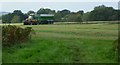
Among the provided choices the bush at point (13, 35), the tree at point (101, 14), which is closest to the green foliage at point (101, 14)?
the tree at point (101, 14)

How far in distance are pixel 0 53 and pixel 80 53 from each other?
2.85m

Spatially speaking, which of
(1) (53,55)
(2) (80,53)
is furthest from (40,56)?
(2) (80,53)

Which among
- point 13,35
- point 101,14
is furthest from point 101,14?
point 13,35

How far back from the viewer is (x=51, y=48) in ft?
41.6

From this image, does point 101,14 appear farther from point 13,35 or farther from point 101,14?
point 13,35

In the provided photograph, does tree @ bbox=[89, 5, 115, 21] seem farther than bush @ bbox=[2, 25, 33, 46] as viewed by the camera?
Yes

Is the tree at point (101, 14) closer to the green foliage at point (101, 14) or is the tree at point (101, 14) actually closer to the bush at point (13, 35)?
the green foliage at point (101, 14)

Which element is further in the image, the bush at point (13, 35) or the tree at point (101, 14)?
the tree at point (101, 14)

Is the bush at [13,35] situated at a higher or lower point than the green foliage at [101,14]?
lower

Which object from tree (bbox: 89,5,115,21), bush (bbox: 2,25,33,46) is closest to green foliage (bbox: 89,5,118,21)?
tree (bbox: 89,5,115,21)

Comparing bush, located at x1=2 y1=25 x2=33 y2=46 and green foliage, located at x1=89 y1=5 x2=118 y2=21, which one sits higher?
green foliage, located at x1=89 y1=5 x2=118 y2=21

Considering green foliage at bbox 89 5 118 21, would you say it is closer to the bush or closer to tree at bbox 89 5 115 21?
tree at bbox 89 5 115 21

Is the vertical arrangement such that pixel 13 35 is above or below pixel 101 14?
below

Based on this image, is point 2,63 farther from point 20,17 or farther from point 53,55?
point 20,17
